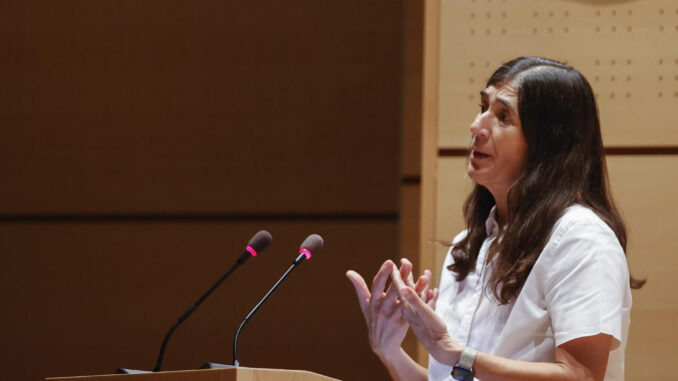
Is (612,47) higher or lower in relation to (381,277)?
higher

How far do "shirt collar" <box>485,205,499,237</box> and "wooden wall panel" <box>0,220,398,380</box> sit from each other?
3.46 feet

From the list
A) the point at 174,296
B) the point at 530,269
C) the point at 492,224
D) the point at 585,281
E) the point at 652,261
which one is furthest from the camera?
the point at 174,296

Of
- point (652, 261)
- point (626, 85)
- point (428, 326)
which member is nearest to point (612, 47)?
point (626, 85)

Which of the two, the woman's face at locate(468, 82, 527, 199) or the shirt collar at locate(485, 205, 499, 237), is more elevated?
the woman's face at locate(468, 82, 527, 199)

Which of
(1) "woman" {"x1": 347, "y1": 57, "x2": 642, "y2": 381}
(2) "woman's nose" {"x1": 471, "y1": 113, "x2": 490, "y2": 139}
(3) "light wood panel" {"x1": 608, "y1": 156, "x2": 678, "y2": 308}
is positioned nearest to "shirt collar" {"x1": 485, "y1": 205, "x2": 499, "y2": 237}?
(1) "woman" {"x1": 347, "y1": 57, "x2": 642, "y2": 381}

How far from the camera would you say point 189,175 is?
3289mm

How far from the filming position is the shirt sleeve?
1.69m

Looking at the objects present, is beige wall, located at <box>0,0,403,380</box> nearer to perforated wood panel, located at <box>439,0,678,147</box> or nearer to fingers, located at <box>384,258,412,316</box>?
perforated wood panel, located at <box>439,0,678,147</box>

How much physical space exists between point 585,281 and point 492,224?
1.45 ft

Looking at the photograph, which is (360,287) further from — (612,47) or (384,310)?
(612,47)

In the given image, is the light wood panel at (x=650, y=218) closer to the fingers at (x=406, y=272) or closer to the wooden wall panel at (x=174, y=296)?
the wooden wall panel at (x=174, y=296)

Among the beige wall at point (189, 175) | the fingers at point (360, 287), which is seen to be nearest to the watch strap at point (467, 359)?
the fingers at point (360, 287)

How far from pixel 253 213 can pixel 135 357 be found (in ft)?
2.44

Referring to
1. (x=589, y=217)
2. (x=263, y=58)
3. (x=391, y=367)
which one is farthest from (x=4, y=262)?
(x=589, y=217)
